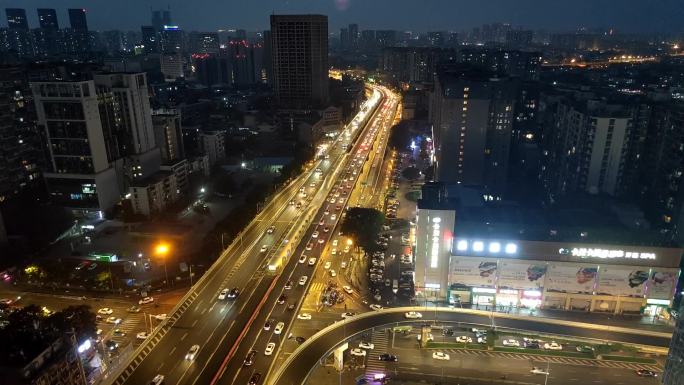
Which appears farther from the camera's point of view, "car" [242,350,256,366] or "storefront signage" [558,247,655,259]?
"storefront signage" [558,247,655,259]

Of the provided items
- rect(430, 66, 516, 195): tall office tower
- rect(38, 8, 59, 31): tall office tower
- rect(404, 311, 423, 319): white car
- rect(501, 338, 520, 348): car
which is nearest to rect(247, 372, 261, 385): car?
rect(404, 311, 423, 319): white car

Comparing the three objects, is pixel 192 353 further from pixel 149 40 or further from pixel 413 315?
pixel 149 40

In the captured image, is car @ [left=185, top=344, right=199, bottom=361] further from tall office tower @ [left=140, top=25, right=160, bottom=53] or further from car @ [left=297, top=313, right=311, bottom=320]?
Answer: tall office tower @ [left=140, top=25, right=160, bottom=53]

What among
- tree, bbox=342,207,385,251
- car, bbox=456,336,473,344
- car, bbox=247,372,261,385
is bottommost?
car, bbox=456,336,473,344

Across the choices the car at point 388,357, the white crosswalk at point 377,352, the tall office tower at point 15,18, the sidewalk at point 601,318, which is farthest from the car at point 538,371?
the tall office tower at point 15,18

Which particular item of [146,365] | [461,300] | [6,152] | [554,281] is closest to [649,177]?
[554,281]

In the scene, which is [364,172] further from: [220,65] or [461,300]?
[220,65]

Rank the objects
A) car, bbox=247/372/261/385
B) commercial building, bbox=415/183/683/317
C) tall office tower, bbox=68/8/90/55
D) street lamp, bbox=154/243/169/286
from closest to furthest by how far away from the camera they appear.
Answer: car, bbox=247/372/261/385
commercial building, bbox=415/183/683/317
street lamp, bbox=154/243/169/286
tall office tower, bbox=68/8/90/55
